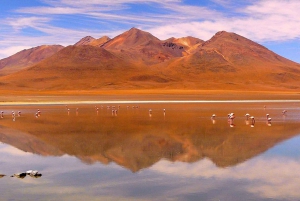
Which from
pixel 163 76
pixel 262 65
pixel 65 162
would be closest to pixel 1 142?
pixel 65 162

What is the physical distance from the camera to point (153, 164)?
46.6ft

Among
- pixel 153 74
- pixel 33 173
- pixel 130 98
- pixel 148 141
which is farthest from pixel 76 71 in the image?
pixel 33 173

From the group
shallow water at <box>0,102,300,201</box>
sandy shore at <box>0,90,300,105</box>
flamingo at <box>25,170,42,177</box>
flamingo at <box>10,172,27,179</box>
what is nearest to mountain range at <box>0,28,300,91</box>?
sandy shore at <box>0,90,300,105</box>

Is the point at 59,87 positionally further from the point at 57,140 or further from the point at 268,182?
the point at 268,182

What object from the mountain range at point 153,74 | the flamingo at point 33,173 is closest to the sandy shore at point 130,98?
the mountain range at point 153,74

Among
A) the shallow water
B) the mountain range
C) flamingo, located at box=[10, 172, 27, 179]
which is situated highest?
the mountain range

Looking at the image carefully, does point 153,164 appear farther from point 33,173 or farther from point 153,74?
point 153,74

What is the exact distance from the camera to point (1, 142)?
20266mm

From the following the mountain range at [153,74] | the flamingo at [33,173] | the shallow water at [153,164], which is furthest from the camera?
the mountain range at [153,74]

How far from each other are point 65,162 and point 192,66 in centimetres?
16339

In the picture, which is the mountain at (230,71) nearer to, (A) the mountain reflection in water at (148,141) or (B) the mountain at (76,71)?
(B) the mountain at (76,71)

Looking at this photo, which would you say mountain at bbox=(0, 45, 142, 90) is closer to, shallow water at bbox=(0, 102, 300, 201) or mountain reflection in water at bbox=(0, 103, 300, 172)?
mountain reflection in water at bbox=(0, 103, 300, 172)

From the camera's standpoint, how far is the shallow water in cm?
1099

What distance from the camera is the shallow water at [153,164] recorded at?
36.1 feet
